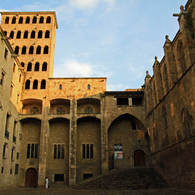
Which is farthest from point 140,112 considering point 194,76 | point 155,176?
point 194,76

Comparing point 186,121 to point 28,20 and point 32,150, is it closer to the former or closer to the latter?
point 32,150

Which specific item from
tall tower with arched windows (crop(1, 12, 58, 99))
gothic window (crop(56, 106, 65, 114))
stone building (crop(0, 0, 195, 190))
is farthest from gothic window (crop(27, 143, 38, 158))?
tall tower with arched windows (crop(1, 12, 58, 99))

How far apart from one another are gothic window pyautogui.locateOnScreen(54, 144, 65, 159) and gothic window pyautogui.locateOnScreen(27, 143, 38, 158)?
244cm

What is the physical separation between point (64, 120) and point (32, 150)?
564 centimetres

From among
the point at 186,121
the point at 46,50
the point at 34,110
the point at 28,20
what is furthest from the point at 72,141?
the point at 28,20

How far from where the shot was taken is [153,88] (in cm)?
2581

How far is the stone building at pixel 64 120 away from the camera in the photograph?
2311cm

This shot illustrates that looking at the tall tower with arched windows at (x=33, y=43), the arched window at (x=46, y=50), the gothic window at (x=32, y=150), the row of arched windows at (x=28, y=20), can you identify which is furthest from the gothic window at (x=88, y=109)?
the row of arched windows at (x=28, y=20)

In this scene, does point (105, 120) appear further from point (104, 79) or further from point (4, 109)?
point (4, 109)

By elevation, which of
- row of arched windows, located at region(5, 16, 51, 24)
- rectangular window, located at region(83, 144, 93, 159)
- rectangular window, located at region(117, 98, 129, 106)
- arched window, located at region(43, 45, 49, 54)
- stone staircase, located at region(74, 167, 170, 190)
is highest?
row of arched windows, located at region(5, 16, 51, 24)

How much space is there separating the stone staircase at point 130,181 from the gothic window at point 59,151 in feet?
22.5

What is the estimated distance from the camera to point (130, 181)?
794 inches

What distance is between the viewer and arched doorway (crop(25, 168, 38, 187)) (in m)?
26.8

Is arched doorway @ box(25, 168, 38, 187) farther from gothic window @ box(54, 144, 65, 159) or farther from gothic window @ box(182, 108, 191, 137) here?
gothic window @ box(182, 108, 191, 137)
